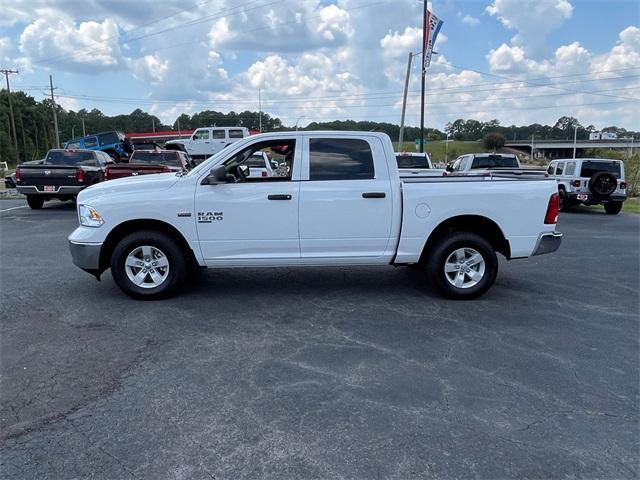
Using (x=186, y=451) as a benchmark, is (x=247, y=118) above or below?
above

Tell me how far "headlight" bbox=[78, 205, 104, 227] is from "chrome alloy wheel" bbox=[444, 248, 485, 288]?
4097 millimetres

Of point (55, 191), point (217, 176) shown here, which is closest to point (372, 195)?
point (217, 176)

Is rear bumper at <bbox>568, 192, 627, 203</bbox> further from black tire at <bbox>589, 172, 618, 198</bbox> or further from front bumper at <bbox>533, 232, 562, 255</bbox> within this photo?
front bumper at <bbox>533, 232, 562, 255</bbox>

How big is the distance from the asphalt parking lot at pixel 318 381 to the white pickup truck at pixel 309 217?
468mm

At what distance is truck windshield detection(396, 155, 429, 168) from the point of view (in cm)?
1736

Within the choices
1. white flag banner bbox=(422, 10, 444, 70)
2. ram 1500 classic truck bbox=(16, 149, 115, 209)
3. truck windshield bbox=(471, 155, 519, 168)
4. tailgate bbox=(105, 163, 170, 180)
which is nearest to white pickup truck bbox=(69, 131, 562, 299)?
tailgate bbox=(105, 163, 170, 180)

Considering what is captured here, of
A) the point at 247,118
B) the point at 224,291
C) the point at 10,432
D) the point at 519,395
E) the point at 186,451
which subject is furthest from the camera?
the point at 247,118

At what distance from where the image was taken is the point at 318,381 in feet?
12.4

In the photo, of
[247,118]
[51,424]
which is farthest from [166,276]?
[247,118]

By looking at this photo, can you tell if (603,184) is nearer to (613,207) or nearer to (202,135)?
(613,207)

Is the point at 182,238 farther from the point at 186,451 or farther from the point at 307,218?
the point at 186,451

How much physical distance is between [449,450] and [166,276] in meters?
3.91

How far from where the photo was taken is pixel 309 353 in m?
4.31

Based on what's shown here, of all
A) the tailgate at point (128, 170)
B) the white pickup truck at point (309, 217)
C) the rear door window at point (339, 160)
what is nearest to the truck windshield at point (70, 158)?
the tailgate at point (128, 170)
